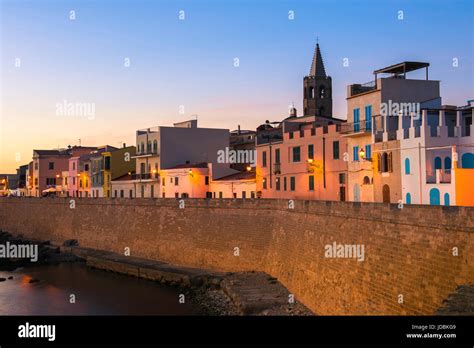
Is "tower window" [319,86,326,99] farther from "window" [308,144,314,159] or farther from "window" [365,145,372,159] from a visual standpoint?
"window" [365,145,372,159]

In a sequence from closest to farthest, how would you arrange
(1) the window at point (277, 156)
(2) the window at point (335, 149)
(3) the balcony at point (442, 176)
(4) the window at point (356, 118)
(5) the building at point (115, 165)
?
(3) the balcony at point (442, 176), (4) the window at point (356, 118), (2) the window at point (335, 149), (1) the window at point (277, 156), (5) the building at point (115, 165)

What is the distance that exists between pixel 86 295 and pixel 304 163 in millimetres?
19066

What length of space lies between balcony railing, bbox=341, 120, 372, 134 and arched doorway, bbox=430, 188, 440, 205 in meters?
8.24

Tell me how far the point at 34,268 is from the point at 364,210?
34619 millimetres

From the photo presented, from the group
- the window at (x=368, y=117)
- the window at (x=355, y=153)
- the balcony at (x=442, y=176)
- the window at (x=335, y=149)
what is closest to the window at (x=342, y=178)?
the window at (x=335, y=149)

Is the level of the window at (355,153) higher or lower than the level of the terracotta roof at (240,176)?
higher

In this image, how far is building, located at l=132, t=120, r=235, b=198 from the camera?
6197cm

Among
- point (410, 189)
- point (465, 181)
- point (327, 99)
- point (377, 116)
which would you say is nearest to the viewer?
point (465, 181)

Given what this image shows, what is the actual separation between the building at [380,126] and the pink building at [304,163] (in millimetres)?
1608

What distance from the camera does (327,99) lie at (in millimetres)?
88000

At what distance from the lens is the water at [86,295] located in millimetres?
33500

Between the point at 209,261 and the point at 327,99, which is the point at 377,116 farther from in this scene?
the point at 327,99

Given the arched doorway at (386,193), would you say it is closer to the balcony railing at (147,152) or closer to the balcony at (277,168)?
the balcony at (277,168)
